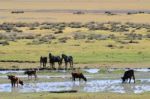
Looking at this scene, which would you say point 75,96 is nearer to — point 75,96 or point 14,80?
point 75,96

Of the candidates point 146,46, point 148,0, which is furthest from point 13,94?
point 148,0

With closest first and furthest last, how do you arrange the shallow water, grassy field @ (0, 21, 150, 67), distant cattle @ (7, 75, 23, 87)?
the shallow water
distant cattle @ (7, 75, 23, 87)
grassy field @ (0, 21, 150, 67)

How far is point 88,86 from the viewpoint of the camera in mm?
26984

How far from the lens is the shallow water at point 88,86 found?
84.0 feet

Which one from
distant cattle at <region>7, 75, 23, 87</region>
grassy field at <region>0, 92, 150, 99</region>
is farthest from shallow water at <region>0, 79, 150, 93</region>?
grassy field at <region>0, 92, 150, 99</region>

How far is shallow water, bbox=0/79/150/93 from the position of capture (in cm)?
2559

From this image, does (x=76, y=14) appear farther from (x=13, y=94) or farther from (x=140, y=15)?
(x=13, y=94)

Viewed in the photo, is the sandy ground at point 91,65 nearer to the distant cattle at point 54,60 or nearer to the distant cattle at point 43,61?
the distant cattle at point 43,61

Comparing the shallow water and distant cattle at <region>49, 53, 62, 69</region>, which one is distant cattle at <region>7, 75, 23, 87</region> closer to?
the shallow water

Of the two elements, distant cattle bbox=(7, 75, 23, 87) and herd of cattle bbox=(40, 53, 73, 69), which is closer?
distant cattle bbox=(7, 75, 23, 87)

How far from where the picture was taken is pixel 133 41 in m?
47.9

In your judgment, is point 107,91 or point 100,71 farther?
point 100,71

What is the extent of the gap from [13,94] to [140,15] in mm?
70177

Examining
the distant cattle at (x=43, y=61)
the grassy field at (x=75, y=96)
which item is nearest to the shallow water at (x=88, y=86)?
the grassy field at (x=75, y=96)
